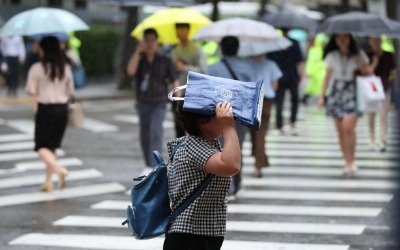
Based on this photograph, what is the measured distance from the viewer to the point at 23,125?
19.5 meters

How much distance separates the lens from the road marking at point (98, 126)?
19.1m

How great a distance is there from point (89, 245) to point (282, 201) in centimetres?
309

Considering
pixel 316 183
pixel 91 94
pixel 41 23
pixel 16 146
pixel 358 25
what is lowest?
pixel 91 94

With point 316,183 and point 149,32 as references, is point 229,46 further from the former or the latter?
point 316,183

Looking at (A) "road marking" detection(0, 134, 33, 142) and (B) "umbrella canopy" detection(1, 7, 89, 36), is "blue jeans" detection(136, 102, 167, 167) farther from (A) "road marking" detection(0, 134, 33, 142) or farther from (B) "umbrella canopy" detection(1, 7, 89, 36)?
(A) "road marking" detection(0, 134, 33, 142)

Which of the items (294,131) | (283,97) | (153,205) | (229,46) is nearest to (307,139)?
(294,131)

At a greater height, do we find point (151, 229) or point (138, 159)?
point (151, 229)

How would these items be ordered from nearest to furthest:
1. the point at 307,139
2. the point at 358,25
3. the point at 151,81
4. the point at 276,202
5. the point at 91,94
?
the point at 276,202
the point at 151,81
the point at 358,25
the point at 307,139
the point at 91,94

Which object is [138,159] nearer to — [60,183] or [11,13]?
[60,183]

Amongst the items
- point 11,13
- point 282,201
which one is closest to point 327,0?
point 11,13

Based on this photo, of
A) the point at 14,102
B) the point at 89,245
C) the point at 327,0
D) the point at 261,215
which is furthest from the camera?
the point at 327,0

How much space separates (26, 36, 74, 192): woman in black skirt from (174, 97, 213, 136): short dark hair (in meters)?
6.37

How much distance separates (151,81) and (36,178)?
2.03 m

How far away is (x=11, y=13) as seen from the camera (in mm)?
38781
